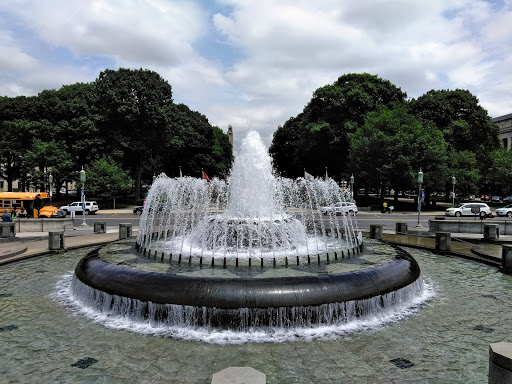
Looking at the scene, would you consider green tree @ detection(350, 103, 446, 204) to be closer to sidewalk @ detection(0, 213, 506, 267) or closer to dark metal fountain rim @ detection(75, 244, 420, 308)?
sidewalk @ detection(0, 213, 506, 267)

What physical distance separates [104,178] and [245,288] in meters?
45.8

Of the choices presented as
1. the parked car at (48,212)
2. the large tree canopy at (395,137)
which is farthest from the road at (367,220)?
the large tree canopy at (395,137)

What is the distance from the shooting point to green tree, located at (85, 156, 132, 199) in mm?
49094

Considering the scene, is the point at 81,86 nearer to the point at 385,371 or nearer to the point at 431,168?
the point at 431,168

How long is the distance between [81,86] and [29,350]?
6340cm

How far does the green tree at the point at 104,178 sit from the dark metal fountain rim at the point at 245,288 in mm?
42891

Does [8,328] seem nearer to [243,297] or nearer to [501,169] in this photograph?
[243,297]

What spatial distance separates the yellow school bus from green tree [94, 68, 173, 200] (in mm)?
17119

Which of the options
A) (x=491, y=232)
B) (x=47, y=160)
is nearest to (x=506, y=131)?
(x=491, y=232)

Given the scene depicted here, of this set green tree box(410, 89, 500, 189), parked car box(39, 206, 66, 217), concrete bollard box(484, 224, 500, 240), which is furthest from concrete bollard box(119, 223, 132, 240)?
green tree box(410, 89, 500, 189)

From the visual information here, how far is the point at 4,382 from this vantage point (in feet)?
19.5

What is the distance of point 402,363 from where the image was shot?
263 inches

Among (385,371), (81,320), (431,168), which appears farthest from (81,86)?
(385,371)

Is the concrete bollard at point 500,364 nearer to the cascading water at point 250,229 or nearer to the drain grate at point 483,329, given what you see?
the drain grate at point 483,329
